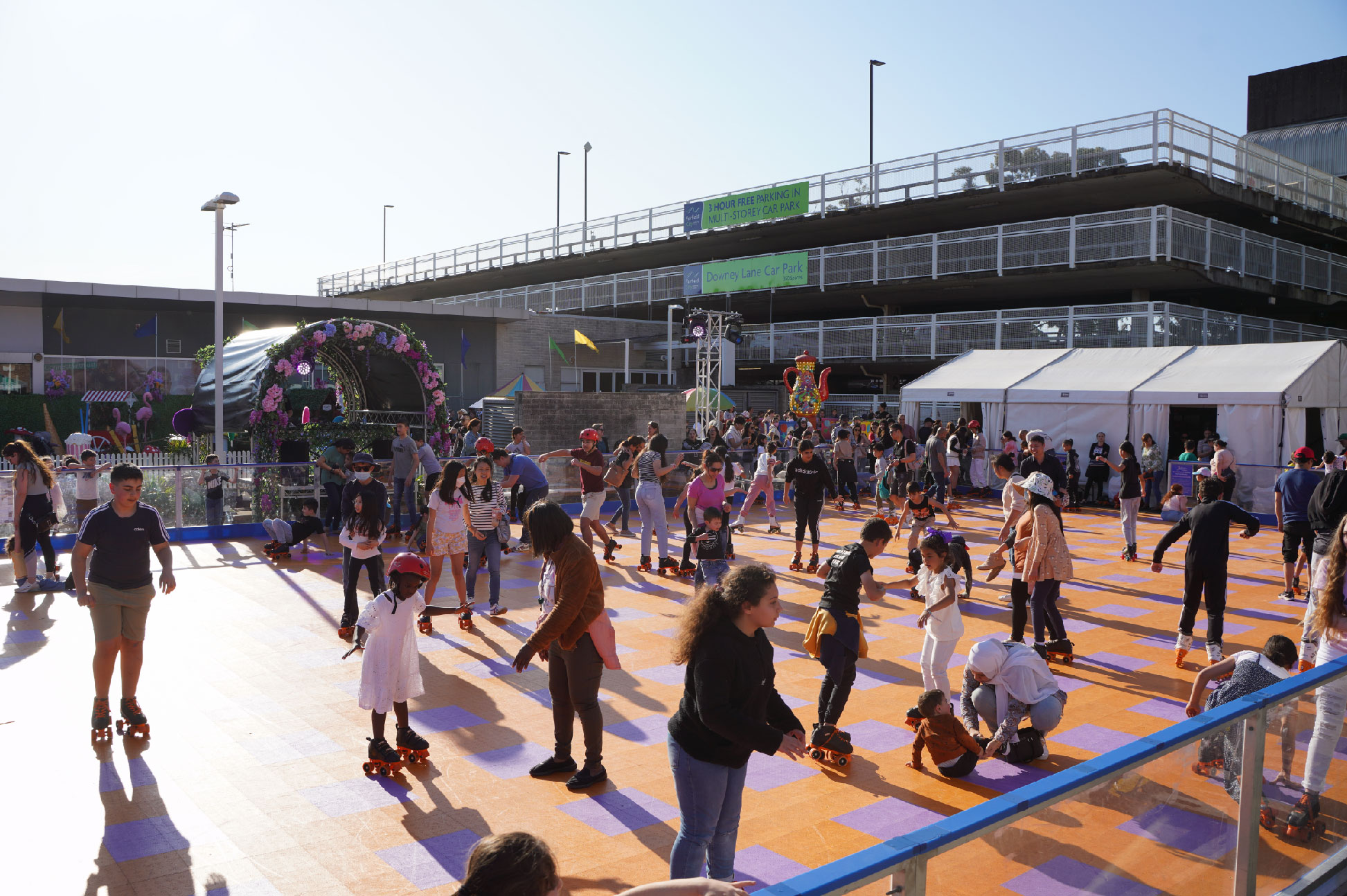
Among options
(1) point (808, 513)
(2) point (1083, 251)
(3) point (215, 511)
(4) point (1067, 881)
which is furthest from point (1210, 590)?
(2) point (1083, 251)

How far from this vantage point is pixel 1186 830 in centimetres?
346

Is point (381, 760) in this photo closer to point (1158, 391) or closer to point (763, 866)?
point (763, 866)

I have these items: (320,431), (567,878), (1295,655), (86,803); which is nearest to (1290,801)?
(1295,655)

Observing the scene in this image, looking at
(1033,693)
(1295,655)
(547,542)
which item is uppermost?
(547,542)

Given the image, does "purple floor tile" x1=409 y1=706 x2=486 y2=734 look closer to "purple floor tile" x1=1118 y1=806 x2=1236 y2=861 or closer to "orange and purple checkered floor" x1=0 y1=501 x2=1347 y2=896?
"orange and purple checkered floor" x1=0 y1=501 x2=1347 y2=896

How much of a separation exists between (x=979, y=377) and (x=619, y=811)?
2085 cm

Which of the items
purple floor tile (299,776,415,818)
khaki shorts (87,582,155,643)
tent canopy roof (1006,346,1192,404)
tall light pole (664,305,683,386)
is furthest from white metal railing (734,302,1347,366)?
khaki shorts (87,582,155,643)

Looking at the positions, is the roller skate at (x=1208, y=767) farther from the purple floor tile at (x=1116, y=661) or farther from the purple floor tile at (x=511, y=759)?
the purple floor tile at (x=1116, y=661)

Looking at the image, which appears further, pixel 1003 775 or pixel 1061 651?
pixel 1061 651

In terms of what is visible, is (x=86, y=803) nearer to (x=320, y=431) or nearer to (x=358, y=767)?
(x=358, y=767)

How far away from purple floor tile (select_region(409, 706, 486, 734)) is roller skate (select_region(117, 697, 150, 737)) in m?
1.77

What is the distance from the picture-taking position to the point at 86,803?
573 cm

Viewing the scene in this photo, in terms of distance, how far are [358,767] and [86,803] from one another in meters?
1.49

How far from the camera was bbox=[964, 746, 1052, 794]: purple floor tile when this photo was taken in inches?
245
